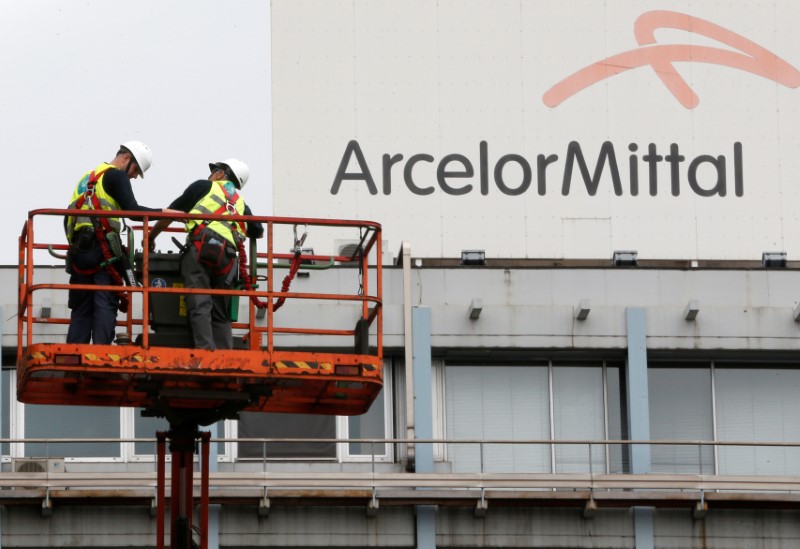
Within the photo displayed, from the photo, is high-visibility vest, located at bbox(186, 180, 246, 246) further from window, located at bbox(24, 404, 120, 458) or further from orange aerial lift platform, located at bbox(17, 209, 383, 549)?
window, located at bbox(24, 404, 120, 458)

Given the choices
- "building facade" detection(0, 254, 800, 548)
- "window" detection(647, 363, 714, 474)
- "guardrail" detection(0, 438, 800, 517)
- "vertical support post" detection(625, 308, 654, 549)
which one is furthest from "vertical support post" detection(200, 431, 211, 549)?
"window" detection(647, 363, 714, 474)

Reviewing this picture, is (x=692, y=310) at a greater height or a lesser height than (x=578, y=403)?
greater

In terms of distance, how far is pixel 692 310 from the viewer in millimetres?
31594

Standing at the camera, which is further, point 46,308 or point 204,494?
point 46,308

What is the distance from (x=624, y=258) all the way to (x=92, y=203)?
14.5 metres

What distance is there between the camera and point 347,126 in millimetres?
35188

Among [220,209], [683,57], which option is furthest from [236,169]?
[683,57]

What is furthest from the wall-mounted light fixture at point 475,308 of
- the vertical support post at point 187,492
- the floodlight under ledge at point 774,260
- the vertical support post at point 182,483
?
the vertical support post at point 187,492

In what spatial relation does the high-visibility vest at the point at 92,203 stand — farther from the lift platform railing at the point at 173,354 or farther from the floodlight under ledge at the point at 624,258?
the floodlight under ledge at the point at 624,258

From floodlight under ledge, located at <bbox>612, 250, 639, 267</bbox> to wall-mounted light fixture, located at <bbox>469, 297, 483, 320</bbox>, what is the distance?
2573mm

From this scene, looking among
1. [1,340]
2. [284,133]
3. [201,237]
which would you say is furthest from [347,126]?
[201,237]

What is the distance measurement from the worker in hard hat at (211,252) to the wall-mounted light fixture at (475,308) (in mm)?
11640

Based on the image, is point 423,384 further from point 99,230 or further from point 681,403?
point 99,230

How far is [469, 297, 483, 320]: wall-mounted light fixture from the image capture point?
31.4 m
